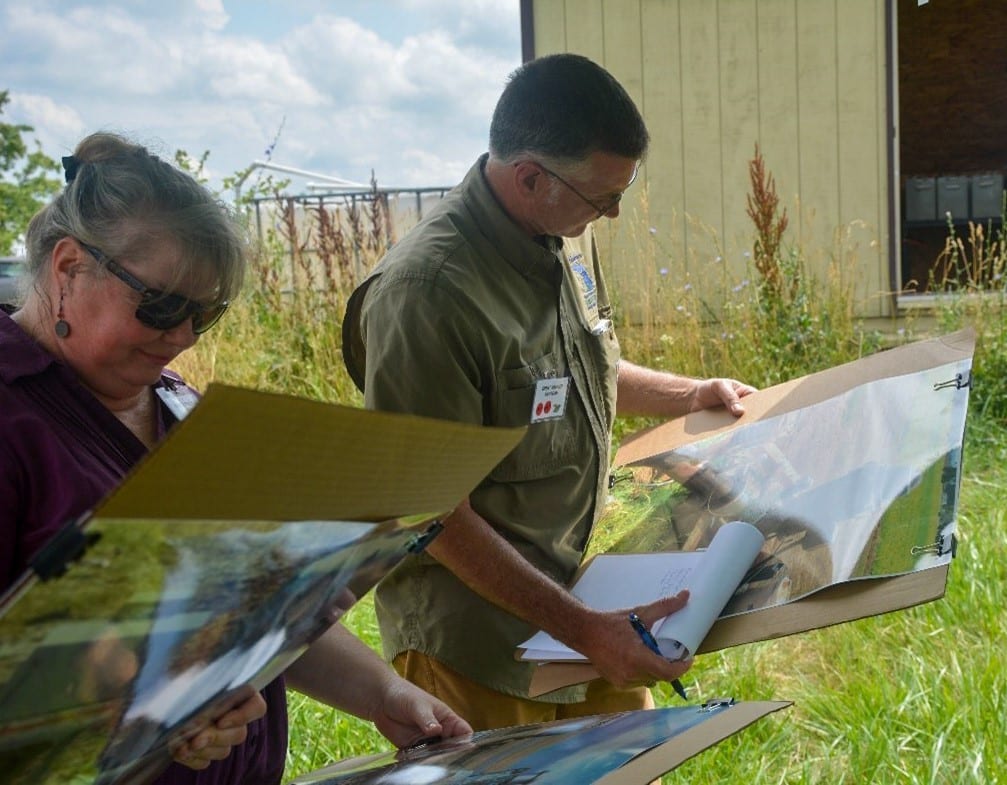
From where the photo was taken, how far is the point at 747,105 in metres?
8.13

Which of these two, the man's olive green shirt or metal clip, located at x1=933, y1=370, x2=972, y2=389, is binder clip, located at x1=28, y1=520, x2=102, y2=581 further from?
metal clip, located at x1=933, y1=370, x2=972, y2=389

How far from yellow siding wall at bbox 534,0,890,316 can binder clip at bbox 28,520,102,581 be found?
24.5ft

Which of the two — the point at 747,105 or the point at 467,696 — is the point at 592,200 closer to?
the point at 467,696

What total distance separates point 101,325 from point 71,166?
0.22 meters

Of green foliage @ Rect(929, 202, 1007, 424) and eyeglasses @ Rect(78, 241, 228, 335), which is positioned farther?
green foliage @ Rect(929, 202, 1007, 424)

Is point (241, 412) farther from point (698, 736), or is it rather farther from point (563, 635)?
point (563, 635)

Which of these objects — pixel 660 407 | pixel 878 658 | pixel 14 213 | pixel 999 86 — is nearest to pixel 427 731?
pixel 660 407

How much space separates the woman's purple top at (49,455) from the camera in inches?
47.7

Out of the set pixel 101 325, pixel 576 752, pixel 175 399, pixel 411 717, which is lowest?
pixel 411 717

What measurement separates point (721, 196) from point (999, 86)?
6256mm

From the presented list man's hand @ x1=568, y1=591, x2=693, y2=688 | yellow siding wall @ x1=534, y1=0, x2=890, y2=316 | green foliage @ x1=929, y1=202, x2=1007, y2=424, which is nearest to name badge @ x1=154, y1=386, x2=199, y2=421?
man's hand @ x1=568, y1=591, x2=693, y2=688

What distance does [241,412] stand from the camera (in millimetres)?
683

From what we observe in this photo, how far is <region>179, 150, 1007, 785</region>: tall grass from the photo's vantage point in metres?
3.18

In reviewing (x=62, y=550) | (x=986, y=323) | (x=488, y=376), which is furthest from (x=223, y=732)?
(x=986, y=323)
